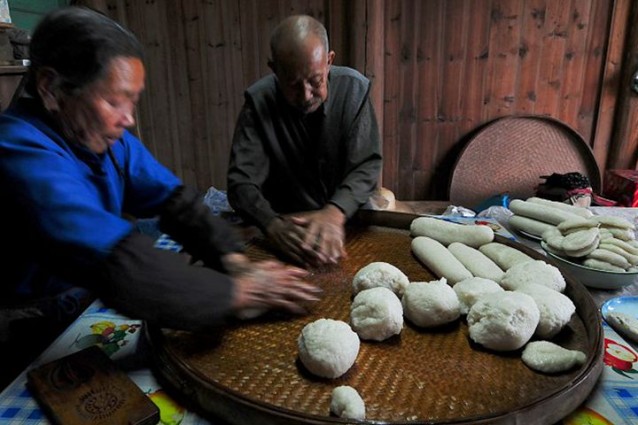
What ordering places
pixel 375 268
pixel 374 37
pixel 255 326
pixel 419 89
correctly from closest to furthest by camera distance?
pixel 255 326 → pixel 375 268 → pixel 374 37 → pixel 419 89

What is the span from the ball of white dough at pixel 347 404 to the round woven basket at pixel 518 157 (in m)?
3.17

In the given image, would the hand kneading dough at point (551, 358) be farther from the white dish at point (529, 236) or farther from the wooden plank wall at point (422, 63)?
the wooden plank wall at point (422, 63)

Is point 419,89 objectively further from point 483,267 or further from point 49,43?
point 49,43

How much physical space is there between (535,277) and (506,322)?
11.4 inches

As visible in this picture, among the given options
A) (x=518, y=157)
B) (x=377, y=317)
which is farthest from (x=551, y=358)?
(x=518, y=157)

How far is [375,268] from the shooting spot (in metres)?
1.29

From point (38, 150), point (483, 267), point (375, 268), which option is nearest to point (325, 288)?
point (375, 268)

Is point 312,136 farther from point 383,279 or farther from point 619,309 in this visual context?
point 619,309

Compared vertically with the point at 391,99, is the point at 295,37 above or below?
above

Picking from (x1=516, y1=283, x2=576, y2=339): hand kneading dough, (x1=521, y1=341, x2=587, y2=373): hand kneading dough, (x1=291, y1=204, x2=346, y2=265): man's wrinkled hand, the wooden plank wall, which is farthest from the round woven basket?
(x1=521, y1=341, x2=587, y2=373): hand kneading dough

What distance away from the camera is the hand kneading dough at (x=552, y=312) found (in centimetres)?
107

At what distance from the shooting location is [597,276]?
1407 mm

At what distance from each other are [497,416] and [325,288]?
0.64 m

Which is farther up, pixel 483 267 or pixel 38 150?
pixel 38 150
